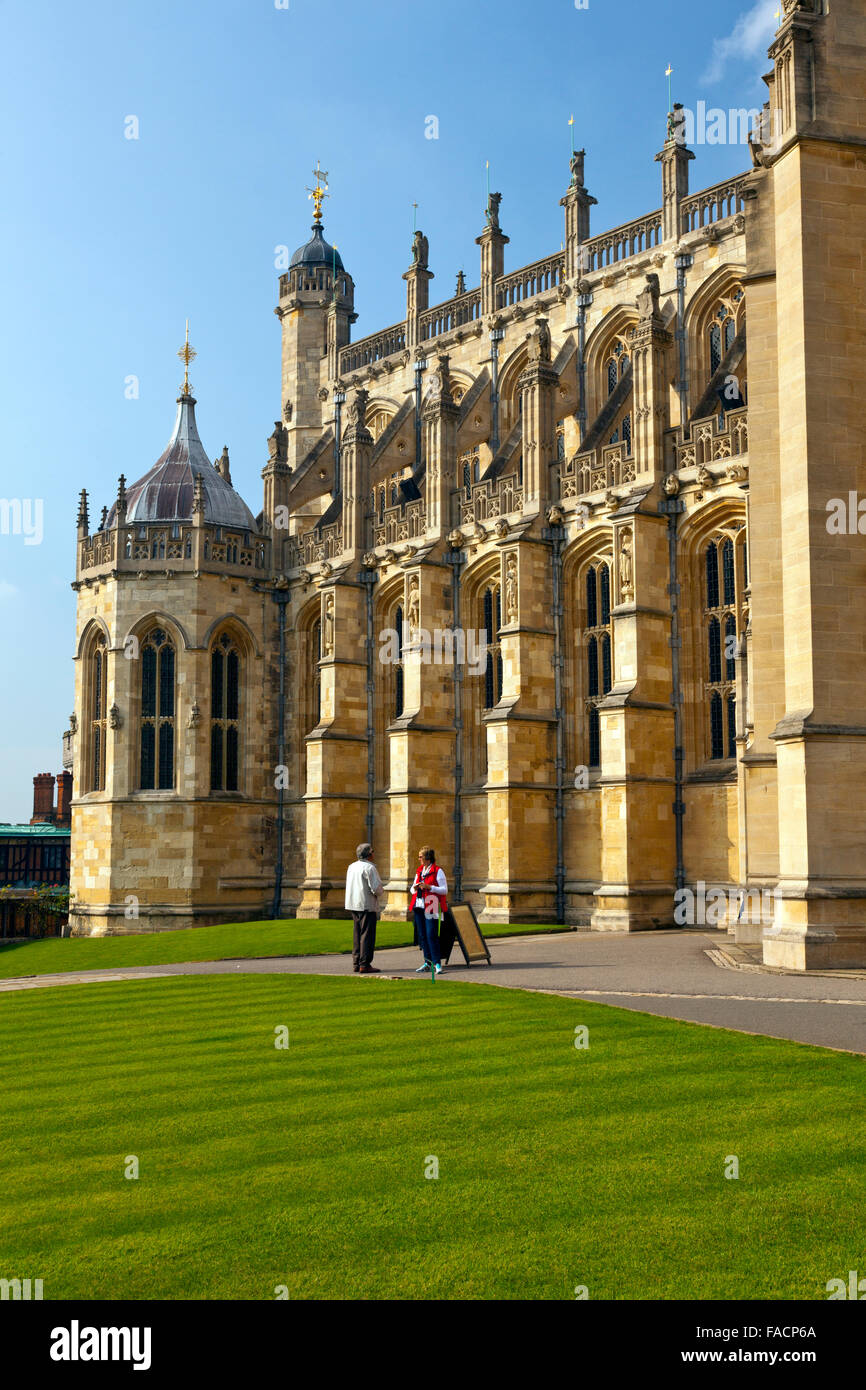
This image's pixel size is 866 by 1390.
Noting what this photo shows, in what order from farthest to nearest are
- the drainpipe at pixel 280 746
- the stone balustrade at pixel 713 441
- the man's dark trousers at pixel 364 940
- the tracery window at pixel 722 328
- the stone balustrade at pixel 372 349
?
the stone balustrade at pixel 372 349 → the drainpipe at pixel 280 746 → the tracery window at pixel 722 328 → the stone balustrade at pixel 713 441 → the man's dark trousers at pixel 364 940

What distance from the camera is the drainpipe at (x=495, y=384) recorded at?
3769 centimetres

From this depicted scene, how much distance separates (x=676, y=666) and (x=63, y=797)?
46.9 m

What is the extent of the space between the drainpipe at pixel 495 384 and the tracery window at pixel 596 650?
8971 mm

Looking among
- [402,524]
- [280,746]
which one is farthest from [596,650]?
[280,746]

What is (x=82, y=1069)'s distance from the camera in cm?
970

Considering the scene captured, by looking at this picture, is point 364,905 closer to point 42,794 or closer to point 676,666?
point 676,666

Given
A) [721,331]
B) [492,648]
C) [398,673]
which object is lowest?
[398,673]

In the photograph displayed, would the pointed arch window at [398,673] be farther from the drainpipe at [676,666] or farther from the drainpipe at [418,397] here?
the drainpipe at [676,666]

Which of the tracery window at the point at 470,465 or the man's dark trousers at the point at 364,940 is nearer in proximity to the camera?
the man's dark trousers at the point at 364,940

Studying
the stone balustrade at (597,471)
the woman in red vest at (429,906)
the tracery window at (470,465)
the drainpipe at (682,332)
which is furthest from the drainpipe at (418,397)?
the woman in red vest at (429,906)

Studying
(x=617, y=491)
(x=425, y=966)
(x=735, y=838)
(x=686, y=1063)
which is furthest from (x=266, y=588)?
(x=686, y=1063)

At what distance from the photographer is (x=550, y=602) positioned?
29859 millimetres

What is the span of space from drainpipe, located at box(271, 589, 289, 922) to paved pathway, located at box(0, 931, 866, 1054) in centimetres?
1352
